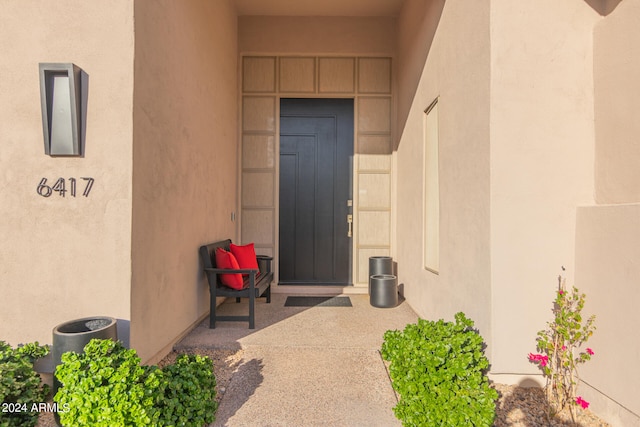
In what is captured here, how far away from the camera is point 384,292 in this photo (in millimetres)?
4203

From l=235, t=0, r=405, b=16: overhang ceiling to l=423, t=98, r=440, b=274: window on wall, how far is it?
2.09m

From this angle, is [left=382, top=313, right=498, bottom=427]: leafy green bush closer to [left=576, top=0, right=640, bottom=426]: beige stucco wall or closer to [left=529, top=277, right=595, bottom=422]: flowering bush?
[left=529, top=277, right=595, bottom=422]: flowering bush

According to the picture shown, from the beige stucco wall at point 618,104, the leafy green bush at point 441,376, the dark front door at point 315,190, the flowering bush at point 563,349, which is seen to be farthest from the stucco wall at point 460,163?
the dark front door at point 315,190

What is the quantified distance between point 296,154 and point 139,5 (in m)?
3.04

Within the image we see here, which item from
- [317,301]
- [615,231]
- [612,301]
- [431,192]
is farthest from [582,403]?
[317,301]

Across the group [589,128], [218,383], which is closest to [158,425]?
[218,383]

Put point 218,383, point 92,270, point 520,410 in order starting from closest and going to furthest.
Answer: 1. point 520,410
2. point 92,270
3. point 218,383

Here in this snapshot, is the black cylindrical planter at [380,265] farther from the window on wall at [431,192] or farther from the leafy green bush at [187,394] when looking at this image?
the leafy green bush at [187,394]

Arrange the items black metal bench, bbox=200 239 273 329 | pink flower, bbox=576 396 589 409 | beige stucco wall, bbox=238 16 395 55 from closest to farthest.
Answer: pink flower, bbox=576 396 589 409 < black metal bench, bbox=200 239 273 329 < beige stucco wall, bbox=238 16 395 55

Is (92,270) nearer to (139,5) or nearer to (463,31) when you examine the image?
(139,5)

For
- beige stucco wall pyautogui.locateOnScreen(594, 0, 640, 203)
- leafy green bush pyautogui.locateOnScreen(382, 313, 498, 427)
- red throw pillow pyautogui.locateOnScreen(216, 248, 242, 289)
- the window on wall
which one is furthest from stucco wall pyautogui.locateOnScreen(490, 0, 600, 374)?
red throw pillow pyautogui.locateOnScreen(216, 248, 242, 289)

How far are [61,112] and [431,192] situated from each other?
9.85ft

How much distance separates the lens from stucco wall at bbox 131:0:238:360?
238 centimetres

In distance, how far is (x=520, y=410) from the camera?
6.95 feet
